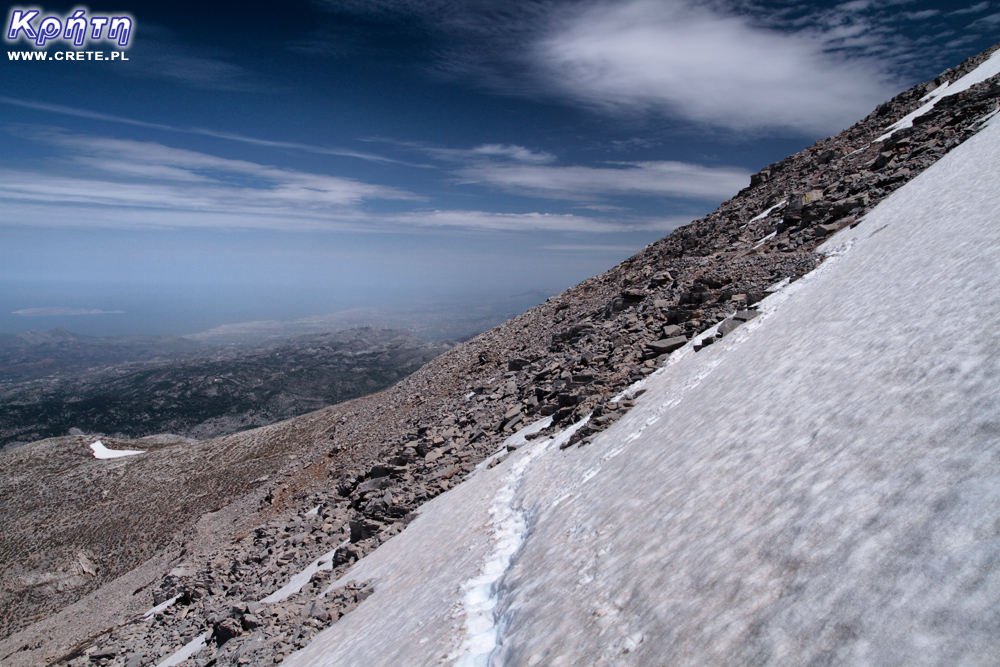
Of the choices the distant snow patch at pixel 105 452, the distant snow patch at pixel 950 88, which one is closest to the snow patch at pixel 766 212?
the distant snow patch at pixel 950 88

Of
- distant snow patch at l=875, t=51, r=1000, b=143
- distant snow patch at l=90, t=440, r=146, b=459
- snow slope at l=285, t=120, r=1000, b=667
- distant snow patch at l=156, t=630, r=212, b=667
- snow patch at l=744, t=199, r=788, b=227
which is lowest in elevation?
distant snow patch at l=90, t=440, r=146, b=459

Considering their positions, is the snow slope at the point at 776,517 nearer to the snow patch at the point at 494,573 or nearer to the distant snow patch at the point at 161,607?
the snow patch at the point at 494,573

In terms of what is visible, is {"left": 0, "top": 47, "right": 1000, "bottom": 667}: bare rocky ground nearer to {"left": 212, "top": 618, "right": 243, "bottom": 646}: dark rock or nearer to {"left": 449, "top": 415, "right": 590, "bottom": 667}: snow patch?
{"left": 212, "top": 618, "right": 243, "bottom": 646}: dark rock

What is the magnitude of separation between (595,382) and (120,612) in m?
25.6

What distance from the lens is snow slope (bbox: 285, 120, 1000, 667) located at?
3.62 meters

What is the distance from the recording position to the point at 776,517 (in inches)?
205

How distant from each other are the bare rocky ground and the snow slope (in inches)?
119

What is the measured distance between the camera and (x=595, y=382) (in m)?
17.8

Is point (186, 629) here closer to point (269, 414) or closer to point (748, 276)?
point (748, 276)

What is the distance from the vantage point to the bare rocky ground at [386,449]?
1659cm

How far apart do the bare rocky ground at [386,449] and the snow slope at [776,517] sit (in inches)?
119

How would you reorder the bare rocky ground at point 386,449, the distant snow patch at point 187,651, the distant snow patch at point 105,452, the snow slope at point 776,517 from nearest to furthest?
the snow slope at point 776,517 < the distant snow patch at point 187,651 < the bare rocky ground at point 386,449 < the distant snow patch at point 105,452

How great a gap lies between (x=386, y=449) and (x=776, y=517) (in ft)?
75.4

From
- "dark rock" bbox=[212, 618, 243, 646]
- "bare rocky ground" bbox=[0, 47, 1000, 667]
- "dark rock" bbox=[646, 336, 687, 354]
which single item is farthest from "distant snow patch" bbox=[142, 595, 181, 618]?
"dark rock" bbox=[646, 336, 687, 354]
